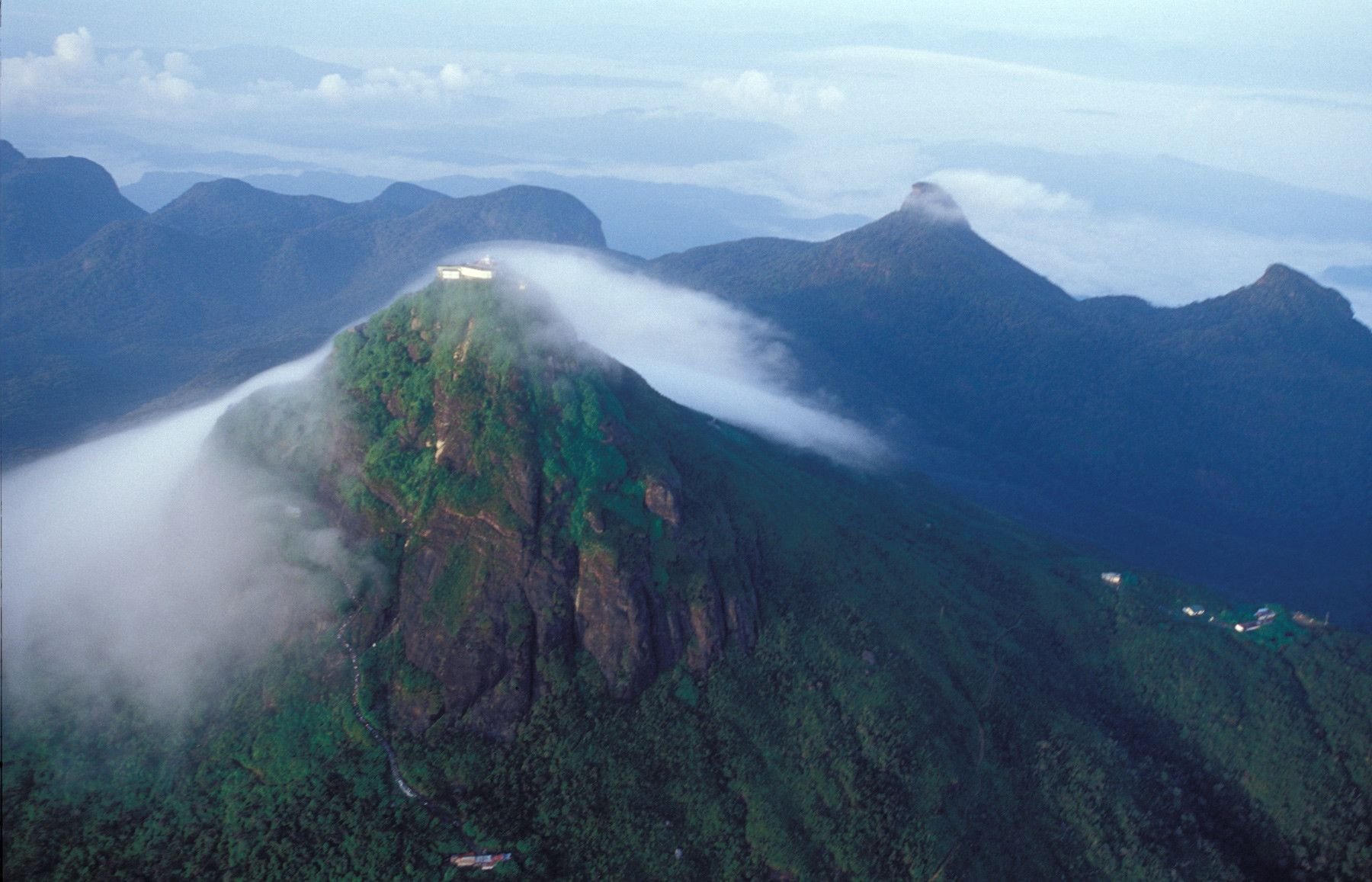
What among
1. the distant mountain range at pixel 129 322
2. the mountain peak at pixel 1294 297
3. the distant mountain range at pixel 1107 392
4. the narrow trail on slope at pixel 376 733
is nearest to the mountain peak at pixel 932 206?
the distant mountain range at pixel 1107 392

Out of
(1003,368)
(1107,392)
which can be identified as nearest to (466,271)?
(1003,368)

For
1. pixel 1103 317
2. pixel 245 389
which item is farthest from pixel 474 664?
pixel 1103 317

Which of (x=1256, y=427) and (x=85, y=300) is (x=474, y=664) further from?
(x=85, y=300)

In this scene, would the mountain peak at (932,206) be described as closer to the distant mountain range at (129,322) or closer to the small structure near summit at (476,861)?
the distant mountain range at (129,322)

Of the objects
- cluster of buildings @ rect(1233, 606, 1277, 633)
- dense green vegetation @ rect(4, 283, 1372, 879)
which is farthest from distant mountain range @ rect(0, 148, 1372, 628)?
dense green vegetation @ rect(4, 283, 1372, 879)

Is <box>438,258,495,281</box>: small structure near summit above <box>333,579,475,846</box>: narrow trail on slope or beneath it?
above

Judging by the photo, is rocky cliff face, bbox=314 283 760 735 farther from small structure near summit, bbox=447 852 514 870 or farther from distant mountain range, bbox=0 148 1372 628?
distant mountain range, bbox=0 148 1372 628

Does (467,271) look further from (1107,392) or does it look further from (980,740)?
(1107,392)
